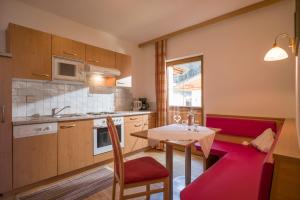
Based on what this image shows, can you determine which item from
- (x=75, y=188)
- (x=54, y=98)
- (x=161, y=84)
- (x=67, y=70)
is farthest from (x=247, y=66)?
(x=54, y=98)

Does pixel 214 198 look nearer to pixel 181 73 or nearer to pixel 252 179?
pixel 252 179

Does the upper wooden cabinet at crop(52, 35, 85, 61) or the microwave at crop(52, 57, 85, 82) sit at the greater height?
the upper wooden cabinet at crop(52, 35, 85, 61)

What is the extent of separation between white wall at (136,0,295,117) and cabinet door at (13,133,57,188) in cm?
263

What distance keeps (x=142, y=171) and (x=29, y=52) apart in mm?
2129

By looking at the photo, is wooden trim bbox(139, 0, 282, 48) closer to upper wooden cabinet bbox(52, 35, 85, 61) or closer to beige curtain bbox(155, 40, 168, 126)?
beige curtain bbox(155, 40, 168, 126)

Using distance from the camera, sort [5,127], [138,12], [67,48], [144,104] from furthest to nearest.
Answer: [144,104] < [138,12] < [67,48] < [5,127]

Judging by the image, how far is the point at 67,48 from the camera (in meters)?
2.59

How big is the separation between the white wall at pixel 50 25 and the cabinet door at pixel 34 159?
4.55ft

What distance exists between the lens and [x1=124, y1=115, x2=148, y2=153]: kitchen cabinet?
317 centimetres

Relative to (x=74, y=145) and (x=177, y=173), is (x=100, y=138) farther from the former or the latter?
(x=177, y=173)

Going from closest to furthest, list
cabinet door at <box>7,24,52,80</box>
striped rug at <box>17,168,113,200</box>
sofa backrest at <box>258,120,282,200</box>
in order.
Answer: sofa backrest at <box>258,120,282,200</box> < striped rug at <box>17,168,113,200</box> < cabinet door at <box>7,24,52,80</box>

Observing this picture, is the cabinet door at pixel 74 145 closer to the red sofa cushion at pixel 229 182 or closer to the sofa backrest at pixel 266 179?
the red sofa cushion at pixel 229 182

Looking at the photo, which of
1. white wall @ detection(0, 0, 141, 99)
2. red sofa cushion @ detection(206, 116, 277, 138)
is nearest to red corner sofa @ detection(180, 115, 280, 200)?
red sofa cushion @ detection(206, 116, 277, 138)

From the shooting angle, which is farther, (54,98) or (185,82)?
(185,82)
